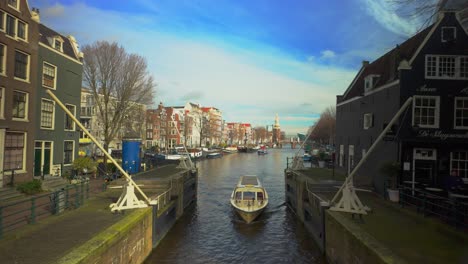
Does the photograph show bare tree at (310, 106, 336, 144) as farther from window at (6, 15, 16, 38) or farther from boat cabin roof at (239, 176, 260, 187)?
window at (6, 15, 16, 38)

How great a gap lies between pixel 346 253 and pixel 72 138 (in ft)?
Result: 92.5

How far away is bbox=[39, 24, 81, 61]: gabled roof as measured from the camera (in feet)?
94.4

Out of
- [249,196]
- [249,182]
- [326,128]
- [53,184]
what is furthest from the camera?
[326,128]

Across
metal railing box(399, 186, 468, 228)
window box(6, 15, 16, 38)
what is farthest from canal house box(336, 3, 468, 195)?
window box(6, 15, 16, 38)

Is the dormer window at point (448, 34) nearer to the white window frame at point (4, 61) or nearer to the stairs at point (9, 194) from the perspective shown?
the stairs at point (9, 194)

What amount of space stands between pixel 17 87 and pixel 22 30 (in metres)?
4.11

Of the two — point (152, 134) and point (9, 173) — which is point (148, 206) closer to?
point (9, 173)

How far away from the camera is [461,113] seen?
19.9 meters

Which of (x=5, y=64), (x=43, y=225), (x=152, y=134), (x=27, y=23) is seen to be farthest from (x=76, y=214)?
(x=152, y=134)

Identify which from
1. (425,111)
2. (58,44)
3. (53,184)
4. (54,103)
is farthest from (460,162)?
(58,44)

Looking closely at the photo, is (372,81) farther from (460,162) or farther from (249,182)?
(249,182)

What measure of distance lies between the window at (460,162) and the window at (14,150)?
27903 millimetres

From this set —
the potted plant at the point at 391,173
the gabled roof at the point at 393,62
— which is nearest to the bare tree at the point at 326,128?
the gabled roof at the point at 393,62

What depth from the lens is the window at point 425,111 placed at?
20047 millimetres
